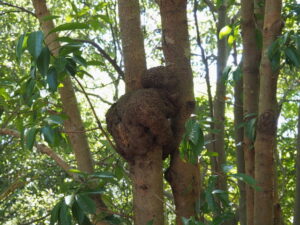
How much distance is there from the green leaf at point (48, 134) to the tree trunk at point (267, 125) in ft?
2.47

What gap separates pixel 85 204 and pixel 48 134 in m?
0.28

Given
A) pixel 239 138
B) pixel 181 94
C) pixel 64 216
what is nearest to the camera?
pixel 64 216

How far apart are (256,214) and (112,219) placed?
559 mm

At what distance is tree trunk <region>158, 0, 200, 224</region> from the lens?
1.64 m

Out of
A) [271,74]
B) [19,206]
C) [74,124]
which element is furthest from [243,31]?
[19,206]

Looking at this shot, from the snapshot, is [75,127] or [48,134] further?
[75,127]

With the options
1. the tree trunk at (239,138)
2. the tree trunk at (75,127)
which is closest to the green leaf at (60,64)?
the tree trunk at (75,127)

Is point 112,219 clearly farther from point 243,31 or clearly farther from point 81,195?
point 243,31

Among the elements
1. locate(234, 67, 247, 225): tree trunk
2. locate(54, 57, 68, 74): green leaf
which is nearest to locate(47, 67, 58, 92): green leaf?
locate(54, 57, 68, 74): green leaf

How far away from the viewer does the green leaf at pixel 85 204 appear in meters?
1.49

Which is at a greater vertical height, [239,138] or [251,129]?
[239,138]

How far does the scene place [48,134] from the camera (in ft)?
5.12

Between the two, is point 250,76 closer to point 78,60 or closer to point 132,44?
point 132,44

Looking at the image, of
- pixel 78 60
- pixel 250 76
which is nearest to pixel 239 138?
pixel 250 76
